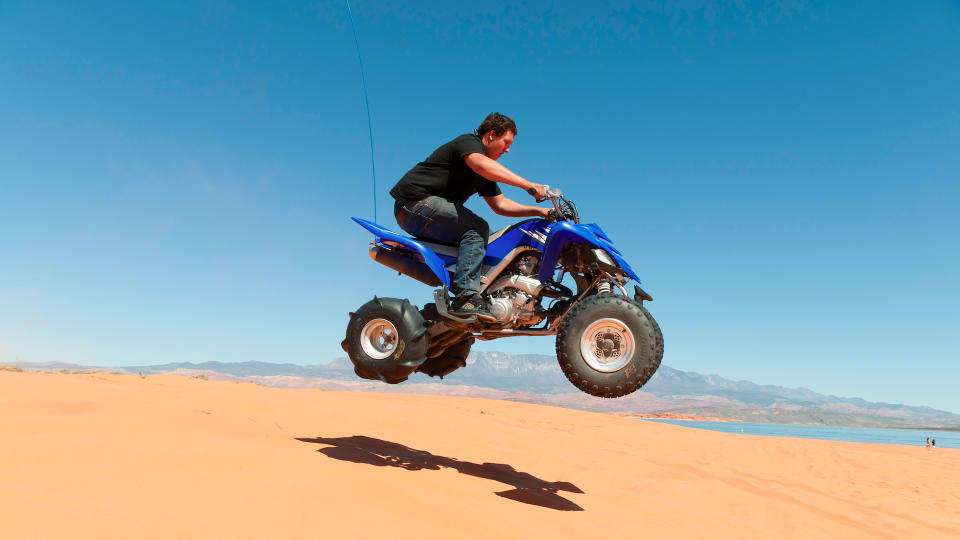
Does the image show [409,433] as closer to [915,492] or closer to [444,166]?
[444,166]

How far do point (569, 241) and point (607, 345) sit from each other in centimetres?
88

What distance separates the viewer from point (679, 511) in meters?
5.89

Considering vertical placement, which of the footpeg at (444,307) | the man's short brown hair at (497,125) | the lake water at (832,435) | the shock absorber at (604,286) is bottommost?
the lake water at (832,435)

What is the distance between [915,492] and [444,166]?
12.7 meters

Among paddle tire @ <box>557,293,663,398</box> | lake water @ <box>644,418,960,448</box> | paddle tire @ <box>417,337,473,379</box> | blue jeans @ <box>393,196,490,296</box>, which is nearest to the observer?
paddle tire @ <box>557,293,663,398</box>

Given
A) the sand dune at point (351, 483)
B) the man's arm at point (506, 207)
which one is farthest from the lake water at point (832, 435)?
the man's arm at point (506, 207)

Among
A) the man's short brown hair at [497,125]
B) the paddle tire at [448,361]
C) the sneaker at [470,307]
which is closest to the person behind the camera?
the sneaker at [470,307]

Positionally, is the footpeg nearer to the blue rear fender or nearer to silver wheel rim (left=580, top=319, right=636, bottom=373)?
the blue rear fender

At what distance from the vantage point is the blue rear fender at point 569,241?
4117 mm

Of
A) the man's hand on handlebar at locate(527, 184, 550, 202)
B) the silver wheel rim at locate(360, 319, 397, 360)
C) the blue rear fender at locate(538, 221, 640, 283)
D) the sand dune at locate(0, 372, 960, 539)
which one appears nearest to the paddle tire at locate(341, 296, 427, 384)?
the silver wheel rim at locate(360, 319, 397, 360)

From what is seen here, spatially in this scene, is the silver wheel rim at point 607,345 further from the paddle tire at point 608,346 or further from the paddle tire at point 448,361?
the paddle tire at point 448,361

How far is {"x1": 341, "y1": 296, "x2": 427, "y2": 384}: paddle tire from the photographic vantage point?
14.9 ft

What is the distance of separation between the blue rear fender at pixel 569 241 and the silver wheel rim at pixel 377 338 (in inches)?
58.0

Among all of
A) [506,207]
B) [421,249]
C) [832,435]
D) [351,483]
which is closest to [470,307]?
[421,249]
